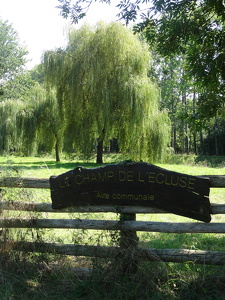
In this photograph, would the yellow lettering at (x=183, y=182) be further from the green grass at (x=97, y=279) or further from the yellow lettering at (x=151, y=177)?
the green grass at (x=97, y=279)

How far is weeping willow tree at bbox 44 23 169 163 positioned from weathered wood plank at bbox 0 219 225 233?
13941 mm

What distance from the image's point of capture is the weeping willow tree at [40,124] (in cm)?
2227

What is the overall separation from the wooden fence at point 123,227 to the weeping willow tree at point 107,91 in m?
13.9

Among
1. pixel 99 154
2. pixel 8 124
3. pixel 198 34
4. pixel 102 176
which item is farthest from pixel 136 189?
pixel 8 124

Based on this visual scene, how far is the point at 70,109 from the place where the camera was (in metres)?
19.7

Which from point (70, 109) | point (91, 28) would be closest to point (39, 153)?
point (70, 109)

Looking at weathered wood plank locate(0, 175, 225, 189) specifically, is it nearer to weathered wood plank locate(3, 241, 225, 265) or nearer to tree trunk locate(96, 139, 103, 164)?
weathered wood plank locate(3, 241, 225, 265)

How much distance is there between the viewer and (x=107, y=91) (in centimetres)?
1781

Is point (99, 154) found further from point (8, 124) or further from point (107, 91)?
point (8, 124)

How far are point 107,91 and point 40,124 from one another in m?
7.16

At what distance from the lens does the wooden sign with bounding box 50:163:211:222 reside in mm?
3590

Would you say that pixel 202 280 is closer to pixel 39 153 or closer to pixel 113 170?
pixel 113 170

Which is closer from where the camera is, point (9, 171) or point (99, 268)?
point (99, 268)

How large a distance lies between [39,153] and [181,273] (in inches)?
1063
